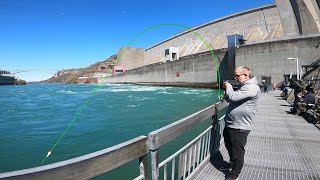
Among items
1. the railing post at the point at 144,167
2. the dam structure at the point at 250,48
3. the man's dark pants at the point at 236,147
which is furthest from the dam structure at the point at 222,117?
the man's dark pants at the point at 236,147

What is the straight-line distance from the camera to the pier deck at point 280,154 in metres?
3.80

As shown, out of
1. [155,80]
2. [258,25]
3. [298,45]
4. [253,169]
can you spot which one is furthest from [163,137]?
[258,25]

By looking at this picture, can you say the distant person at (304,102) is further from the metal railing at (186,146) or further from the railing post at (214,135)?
the railing post at (214,135)

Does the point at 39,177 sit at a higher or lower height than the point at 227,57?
lower

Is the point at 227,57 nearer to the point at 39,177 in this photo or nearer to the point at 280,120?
the point at 280,120

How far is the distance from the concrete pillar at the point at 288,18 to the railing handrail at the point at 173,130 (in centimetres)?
4092

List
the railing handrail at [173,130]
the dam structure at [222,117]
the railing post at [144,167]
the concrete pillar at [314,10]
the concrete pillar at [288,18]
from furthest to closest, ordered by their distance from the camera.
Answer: the concrete pillar at [288,18], the concrete pillar at [314,10], the railing handrail at [173,130], the railing post at [144,167], the dam structure at [222,117]

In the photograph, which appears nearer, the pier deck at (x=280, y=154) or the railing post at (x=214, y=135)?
the pier deck at (x=280, y=154)

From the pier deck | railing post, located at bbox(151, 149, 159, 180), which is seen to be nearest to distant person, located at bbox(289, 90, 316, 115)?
the pier deck

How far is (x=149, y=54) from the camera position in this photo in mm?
108438

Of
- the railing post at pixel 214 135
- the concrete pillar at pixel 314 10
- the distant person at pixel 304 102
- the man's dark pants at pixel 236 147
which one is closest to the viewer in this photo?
the man's dark pants at pixel 236 147

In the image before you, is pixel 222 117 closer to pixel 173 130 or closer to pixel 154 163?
pixel 173 130

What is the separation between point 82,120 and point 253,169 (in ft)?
40.7

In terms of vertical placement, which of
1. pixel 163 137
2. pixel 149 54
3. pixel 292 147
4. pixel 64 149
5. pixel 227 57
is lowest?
pixel 64 149
